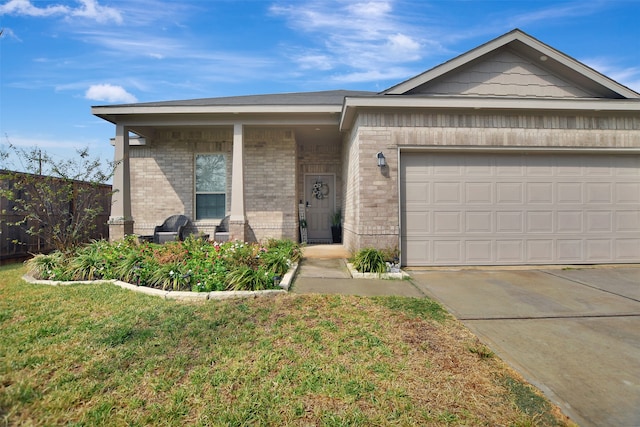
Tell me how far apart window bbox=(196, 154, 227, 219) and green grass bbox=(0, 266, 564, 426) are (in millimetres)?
6288

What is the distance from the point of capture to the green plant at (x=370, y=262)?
18.8 feet

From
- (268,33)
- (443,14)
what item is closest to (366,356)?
(443,14)

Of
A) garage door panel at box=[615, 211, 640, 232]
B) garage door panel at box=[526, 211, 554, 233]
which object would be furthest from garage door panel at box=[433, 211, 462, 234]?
garage door panel at box=[615, 211, 640, 232]

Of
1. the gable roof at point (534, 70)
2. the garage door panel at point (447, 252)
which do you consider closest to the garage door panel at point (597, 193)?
the gable roof at point (534, 70)

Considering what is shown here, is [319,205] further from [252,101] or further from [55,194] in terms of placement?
[55,194]

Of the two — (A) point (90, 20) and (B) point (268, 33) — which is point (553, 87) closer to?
(B) point (268, 33)

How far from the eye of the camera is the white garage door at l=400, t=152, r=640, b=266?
668 cm

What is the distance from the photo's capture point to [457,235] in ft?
21.9

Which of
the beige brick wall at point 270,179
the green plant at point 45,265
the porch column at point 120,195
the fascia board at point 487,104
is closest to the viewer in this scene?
the green plant at point 45,265

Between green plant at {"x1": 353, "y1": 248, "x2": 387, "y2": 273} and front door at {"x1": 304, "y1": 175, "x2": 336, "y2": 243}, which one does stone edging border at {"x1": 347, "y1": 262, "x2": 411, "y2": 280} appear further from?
front door at {"x1": 304, "y1": 175, "x2": 336, "y2": 243}

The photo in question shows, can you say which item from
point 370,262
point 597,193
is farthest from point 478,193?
point 370,262

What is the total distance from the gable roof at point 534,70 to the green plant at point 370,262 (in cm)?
353

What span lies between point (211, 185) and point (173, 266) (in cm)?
557

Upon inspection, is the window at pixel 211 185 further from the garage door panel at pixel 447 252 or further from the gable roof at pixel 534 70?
the garage door panel at pixel 447 252
